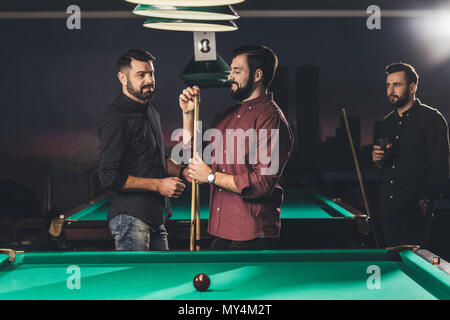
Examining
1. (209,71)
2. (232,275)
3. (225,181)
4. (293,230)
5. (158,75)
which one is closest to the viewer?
(232,275)

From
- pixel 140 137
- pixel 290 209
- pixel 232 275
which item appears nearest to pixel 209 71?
pixel 290 209

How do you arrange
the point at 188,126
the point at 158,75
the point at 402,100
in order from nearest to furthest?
the point at 188,126, the point at 402,100, the point at 158,75

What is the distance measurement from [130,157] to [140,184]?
0.53 ft

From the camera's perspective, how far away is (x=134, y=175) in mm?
2801

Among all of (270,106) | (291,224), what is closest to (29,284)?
(270,106)

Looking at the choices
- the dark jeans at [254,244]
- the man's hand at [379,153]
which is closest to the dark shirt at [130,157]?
the dark jeans at [254,244]

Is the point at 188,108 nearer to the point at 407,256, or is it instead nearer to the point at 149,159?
the point at 149,159

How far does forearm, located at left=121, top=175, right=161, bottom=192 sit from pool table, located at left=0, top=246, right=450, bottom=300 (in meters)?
0.59

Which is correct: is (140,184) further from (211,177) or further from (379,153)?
(379,153)

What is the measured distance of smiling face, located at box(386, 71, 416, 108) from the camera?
12.5 ft

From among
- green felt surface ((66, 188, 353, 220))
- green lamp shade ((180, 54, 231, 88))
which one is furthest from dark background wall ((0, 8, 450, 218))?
green lamp shade ((180, 54, 231, 88))

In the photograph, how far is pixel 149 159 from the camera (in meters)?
2.84

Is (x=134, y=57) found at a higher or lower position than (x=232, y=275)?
higher
